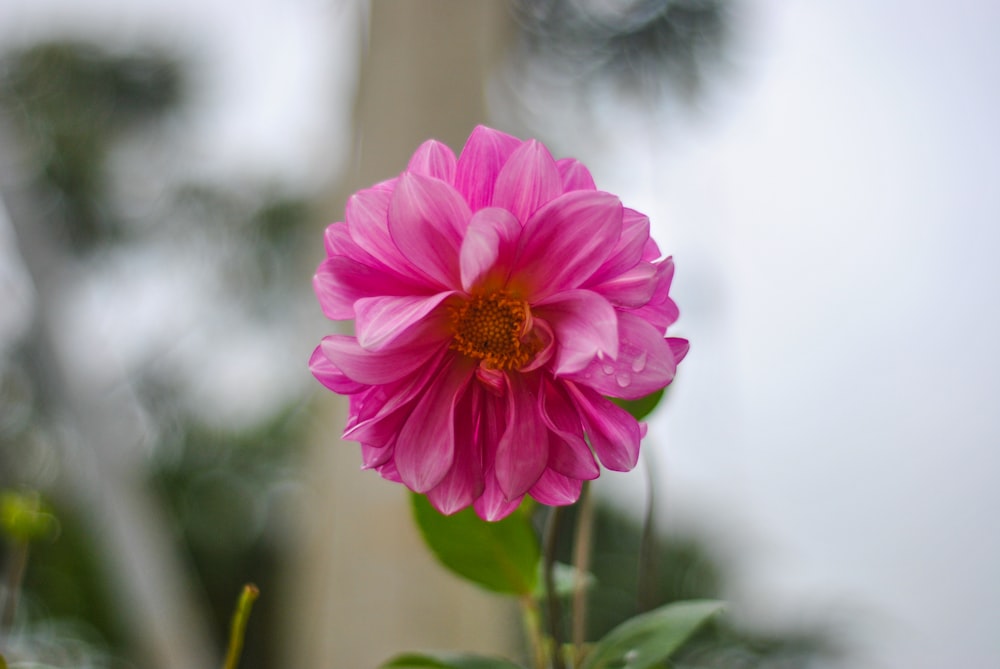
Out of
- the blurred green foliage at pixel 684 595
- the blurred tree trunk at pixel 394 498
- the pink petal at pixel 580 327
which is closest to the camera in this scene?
A: the pink petal at pixel 580 327

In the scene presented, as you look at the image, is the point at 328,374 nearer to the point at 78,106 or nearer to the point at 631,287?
the point at 631,287

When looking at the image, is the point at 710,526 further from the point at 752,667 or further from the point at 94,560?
the point at 94,560

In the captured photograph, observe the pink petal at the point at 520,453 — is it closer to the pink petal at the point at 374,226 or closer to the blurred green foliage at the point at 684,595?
the pink petal at the point at 374,226

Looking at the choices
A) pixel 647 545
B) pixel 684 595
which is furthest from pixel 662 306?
pixel 684 595

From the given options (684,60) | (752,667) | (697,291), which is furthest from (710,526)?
(684,60)

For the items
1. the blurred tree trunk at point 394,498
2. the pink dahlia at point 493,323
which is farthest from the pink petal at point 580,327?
the blurred tree trunk at point 394,498

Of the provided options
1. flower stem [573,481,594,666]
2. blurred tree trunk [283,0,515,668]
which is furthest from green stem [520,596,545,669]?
blurred tree trunk [283,0,515,668]
